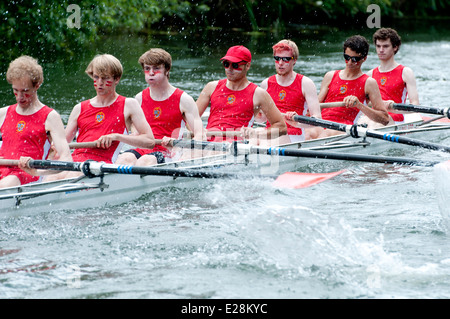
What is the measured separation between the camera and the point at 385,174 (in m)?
7.87

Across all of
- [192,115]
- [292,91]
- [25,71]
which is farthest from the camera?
[292,91]

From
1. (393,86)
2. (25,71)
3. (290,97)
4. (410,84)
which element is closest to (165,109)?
(25,71)

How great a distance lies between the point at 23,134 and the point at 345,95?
13.5 ft

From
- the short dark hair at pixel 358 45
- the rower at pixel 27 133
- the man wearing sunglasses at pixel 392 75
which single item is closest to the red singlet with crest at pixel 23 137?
the rower at pixel 27 133

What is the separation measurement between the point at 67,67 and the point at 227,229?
33.6ft

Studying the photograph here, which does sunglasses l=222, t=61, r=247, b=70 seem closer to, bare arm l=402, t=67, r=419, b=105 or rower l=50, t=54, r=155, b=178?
rower l=50, t=54, r=155, b=178

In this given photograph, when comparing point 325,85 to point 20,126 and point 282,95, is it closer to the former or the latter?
point 282,95

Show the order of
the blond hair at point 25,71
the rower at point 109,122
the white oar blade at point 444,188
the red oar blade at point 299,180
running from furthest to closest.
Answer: the rower at point 109,122 → the white oar blade at point 444,188 → the red oar blade at point 299,180 → the blond hair at point 25,71

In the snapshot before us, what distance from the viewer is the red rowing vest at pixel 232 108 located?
23.6ft

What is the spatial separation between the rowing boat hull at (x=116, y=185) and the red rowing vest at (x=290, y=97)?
0.52 m

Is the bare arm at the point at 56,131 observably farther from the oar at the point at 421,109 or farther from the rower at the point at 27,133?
the oar at the point at 421,109

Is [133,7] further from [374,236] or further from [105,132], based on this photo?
[374,236]

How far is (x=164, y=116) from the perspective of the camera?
269 inches

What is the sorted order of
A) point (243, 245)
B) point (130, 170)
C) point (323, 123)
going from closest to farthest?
point (243, 245) < point (130, 170) < point (323, 123)
